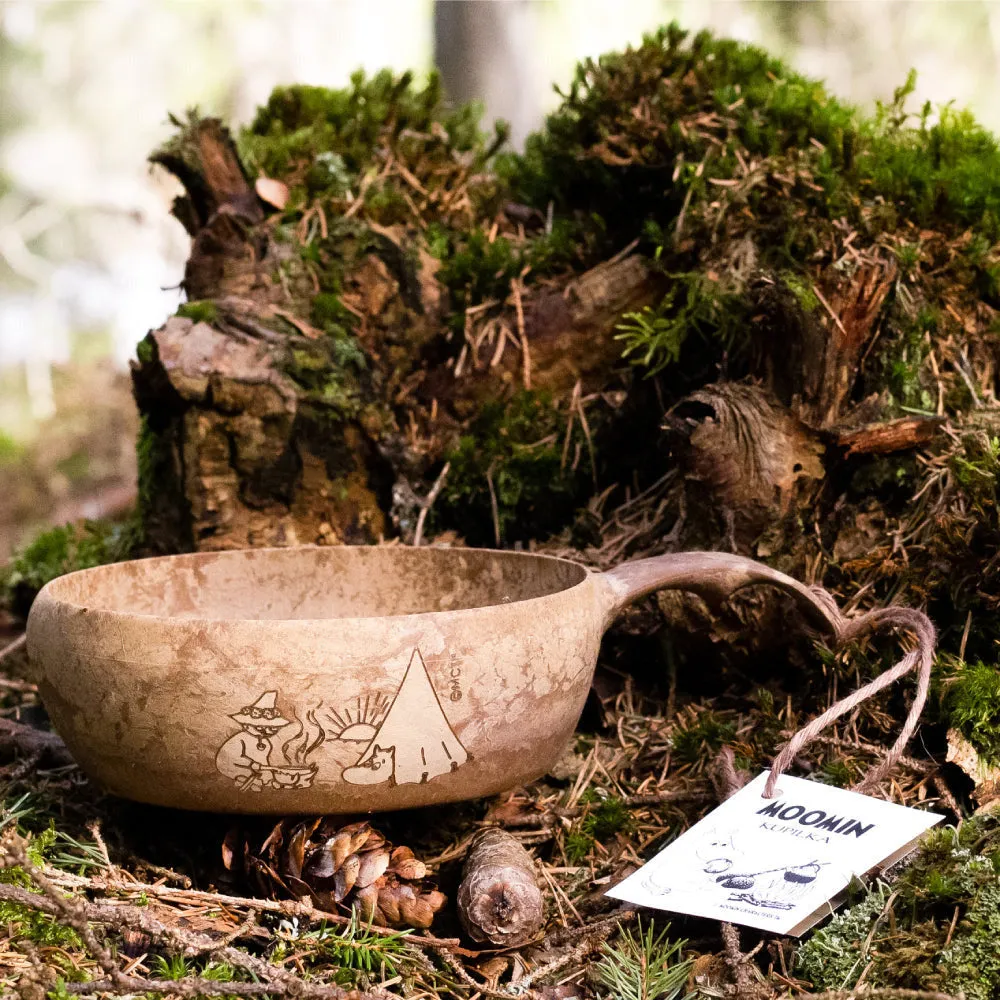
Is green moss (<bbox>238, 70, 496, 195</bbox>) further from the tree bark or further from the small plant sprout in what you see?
the small plant sprout

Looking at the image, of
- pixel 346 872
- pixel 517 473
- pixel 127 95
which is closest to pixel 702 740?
pixel 346 872

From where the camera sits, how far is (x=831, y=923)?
4.14 feet

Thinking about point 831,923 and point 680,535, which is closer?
point 831,923

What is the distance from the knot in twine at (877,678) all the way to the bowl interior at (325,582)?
22.4 inches

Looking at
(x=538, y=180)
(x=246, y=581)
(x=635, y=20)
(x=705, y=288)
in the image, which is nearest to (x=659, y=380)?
(x=705, y=288)

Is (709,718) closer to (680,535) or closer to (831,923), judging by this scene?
(680,535)

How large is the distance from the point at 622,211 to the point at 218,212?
3.54ft

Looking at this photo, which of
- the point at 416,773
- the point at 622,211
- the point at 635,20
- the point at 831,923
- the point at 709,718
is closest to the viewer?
the point at 831,923

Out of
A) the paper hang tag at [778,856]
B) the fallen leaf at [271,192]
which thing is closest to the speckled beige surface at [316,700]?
the paper hang tag at [778,856]

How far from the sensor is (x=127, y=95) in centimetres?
838

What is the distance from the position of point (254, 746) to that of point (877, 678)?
40.1 inches

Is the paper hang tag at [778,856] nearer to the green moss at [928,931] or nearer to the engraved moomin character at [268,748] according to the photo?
the green moss at [928,931]

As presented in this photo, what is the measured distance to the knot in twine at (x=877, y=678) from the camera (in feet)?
4.85

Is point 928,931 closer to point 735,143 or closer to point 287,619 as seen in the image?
point 287,619
